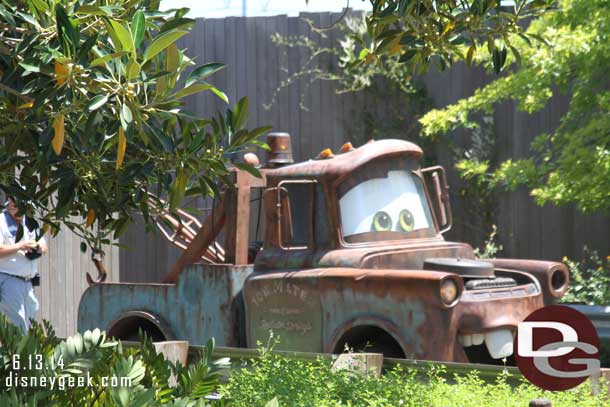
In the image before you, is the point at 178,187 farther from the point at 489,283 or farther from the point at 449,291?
the point at 489,283

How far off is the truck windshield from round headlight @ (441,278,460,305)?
3.55 ft

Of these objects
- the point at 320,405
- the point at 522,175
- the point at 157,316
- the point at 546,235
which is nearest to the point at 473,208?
the point at 546,235

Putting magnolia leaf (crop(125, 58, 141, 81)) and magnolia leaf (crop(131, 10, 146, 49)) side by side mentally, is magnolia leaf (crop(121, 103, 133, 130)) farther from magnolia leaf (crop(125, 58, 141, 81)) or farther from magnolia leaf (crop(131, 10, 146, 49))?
magnolia leaf (crop(131, 10, 146, 49))

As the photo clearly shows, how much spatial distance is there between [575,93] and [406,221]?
3.62m

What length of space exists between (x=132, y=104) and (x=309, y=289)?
4382 mm

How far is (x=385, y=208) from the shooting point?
8023 millimetres

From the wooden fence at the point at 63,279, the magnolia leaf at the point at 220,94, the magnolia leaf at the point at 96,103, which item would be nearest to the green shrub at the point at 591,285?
the wooden fence at the point at 63,279

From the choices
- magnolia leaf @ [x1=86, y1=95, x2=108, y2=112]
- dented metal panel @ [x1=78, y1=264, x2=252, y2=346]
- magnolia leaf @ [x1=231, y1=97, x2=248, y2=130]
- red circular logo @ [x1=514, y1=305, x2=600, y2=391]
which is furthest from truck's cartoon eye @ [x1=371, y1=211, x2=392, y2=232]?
magnolia leaf @ [x1=86, y1=95, x2=108, y2=112]

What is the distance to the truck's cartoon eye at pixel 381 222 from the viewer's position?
791cm

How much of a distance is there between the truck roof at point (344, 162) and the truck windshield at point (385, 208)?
0.42ft

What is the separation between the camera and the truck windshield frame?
7809 mm

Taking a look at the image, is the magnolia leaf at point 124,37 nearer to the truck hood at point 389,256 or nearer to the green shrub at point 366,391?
the green shrub at point 366,391

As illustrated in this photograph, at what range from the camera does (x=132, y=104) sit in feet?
10.6

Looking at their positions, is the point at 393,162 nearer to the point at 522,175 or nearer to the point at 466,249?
the point at 466,249
